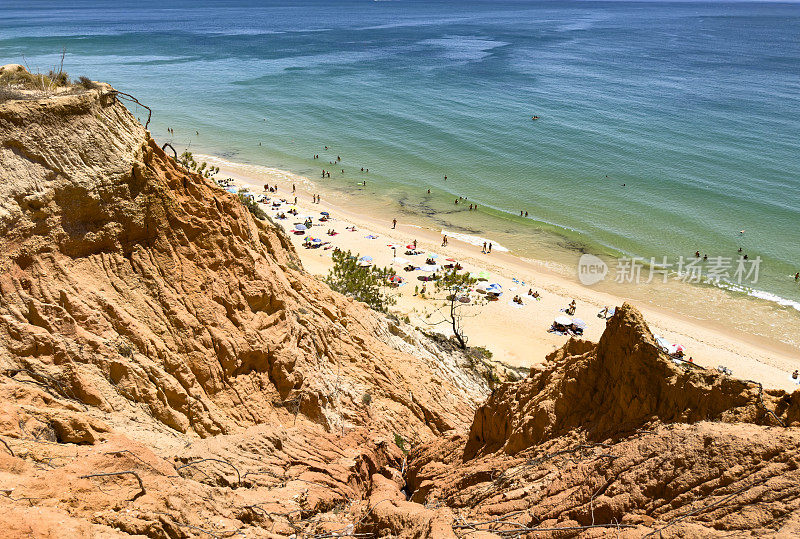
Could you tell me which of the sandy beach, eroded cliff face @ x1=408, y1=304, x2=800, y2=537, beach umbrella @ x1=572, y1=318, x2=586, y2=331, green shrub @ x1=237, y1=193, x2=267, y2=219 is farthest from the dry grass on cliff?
beach umbrella @ x1=572, y1=318, x2=586, y2=331

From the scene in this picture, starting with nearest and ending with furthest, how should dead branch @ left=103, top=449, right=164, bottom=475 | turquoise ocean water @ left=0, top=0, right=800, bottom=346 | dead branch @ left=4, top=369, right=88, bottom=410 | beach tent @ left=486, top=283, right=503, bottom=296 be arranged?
dead branch @ left=103, top=449, right=164, bottom=475, dead branch @ left=4, top=369, right=88, bottom=410, beach tent @ left=486, top=283, right=503, bottom=296, turquoise ocean water @ left=0, top=0, right=800, bottom=346

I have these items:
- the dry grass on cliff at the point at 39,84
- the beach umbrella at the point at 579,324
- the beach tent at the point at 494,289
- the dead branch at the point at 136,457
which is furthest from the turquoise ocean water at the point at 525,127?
the dead branch at the point at 136,457

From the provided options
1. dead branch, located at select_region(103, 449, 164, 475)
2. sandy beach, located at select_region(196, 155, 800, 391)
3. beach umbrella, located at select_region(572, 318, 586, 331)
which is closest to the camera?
dead branch, located at select_region(103, 449, 164, 475)

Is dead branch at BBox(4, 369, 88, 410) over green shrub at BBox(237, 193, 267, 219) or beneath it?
beneath

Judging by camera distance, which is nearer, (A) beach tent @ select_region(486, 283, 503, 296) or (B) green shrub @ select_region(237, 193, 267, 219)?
(B) green shrub @ select_region(237, 193, 267, 219)

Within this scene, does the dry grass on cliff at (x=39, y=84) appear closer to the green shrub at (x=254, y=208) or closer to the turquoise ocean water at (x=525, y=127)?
the green shrub at (x=254, y=208)

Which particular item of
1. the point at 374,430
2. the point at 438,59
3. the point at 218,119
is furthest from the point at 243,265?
the point at 438,59

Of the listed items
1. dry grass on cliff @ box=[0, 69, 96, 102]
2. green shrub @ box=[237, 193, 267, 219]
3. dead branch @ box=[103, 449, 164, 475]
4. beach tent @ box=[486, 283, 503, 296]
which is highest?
dry grass on cliff @ box=[0, 69, 96, 102]

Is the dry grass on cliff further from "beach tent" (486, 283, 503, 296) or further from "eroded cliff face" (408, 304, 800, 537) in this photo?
"beach tent" (486, 283, 503, 296)

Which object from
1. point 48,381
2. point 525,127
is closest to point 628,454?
point 48,381

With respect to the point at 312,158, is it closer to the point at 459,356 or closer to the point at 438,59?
the point at 459,356
